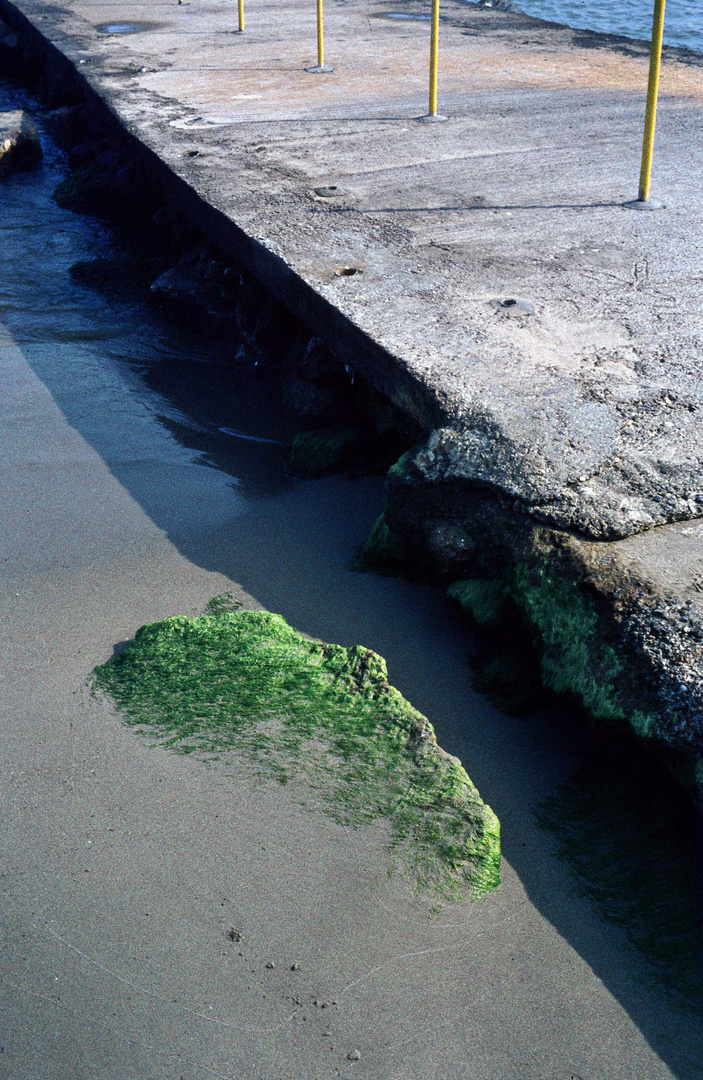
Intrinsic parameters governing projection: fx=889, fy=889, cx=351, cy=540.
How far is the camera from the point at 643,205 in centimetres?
520

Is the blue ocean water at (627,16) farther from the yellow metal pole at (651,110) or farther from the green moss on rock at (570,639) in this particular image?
the green moss on rock at (570,639)

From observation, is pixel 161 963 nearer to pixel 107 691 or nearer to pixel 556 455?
pixel 107 691

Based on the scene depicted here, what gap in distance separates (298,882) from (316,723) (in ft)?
1.83

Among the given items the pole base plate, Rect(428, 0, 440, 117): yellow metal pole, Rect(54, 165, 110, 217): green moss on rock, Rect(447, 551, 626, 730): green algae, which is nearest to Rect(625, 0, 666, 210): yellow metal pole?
the pole base plate

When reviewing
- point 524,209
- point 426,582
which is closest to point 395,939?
point 426,582

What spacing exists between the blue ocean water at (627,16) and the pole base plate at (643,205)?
1452 cm

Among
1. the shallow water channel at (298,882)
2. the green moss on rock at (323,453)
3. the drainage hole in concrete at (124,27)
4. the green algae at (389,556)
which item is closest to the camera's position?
the shallow water channel at (298,882)

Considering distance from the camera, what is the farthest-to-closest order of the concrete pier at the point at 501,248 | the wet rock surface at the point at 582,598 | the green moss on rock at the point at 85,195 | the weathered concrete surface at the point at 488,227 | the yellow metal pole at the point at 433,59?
the green moss on rock at the point at 85,195
the yellow metal pole at the point at 433,59
the weathered concrete surface at the point at 488,227
the concrete pier at the point at 501,248
the wet rock surface at the point at 582,598

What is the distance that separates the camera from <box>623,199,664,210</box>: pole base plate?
17.0ft

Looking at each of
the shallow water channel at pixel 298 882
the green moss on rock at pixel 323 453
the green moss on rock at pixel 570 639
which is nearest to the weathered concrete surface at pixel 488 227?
the green moss on rock at pixel 570 639

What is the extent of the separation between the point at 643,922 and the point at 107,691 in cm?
178

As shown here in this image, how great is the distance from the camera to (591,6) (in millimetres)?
21609

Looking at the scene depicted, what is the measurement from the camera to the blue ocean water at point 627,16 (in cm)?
1802

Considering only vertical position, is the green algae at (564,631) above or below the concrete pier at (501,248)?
A: below
